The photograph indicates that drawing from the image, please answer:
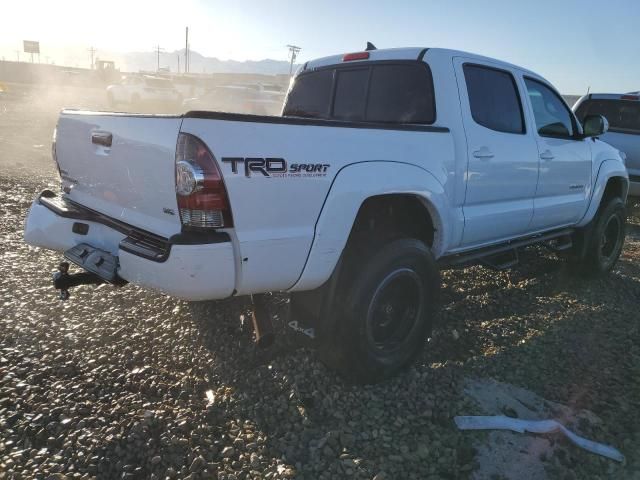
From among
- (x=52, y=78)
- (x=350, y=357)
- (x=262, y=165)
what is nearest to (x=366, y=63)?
(x=262, y=165)

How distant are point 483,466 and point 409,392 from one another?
671mm

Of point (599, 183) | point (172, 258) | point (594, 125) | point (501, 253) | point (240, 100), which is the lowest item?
point (501, 253)

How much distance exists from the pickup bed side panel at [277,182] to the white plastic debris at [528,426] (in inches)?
50.5

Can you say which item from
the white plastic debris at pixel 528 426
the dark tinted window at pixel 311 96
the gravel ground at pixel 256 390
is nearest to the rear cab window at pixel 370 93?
the dark tinted window at pixel 311 96

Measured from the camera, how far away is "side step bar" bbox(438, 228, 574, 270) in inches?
147

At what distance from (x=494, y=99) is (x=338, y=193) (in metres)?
2.02

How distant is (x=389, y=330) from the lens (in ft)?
10.7

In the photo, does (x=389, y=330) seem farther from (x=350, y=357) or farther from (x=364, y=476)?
(x=364, y=476)

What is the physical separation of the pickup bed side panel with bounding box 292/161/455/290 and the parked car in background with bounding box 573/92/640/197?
744 centimetres

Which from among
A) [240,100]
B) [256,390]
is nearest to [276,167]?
[256,390]

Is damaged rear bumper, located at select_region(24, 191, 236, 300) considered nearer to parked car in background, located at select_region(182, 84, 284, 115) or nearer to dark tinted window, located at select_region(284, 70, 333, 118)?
dark tinted window, located at select_region(284, 70, 333, 118)

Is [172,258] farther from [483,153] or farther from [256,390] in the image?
[483,153]

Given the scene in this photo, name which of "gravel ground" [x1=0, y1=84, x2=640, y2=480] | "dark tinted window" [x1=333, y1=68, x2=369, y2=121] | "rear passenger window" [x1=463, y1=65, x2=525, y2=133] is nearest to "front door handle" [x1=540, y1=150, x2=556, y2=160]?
"rear passenger window" [x1=463, y1=65, x2=525, y2=133]

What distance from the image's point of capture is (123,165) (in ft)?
8.63
